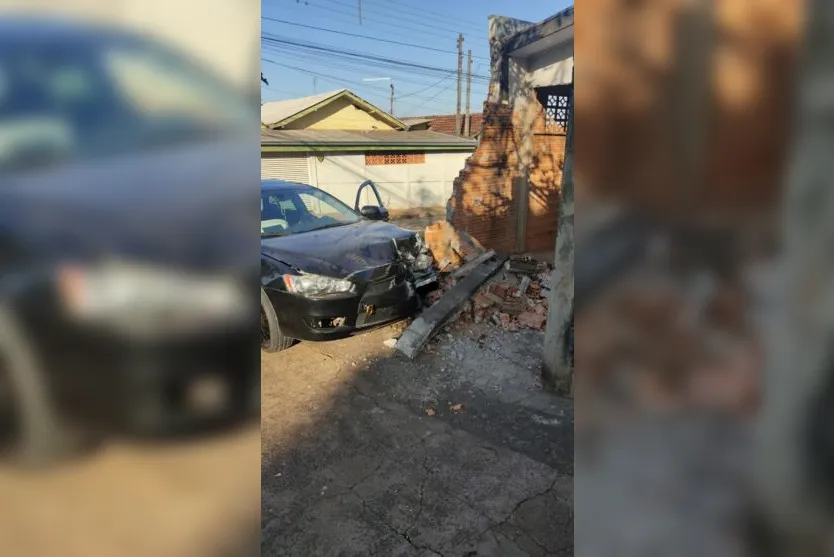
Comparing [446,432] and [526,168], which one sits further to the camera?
[526,168]

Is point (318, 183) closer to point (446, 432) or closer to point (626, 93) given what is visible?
point (446, 432)

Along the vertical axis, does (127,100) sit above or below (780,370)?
above

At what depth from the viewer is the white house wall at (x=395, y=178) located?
60.1ft

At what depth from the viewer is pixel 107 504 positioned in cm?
84

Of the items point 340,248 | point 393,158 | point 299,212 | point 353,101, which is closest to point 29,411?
point 340,248

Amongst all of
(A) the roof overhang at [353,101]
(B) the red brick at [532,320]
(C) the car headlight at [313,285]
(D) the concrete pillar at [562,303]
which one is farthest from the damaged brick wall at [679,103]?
(A) the roof overhang at [353,101]

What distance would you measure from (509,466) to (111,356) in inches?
112

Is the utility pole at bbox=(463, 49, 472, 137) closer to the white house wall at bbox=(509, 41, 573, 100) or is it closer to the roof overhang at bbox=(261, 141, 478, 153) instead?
the roof overhang at bbox=(261, 141, 478, 153)

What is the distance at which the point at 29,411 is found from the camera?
774mm

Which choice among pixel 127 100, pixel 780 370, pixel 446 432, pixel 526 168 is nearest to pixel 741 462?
pixel 780 370

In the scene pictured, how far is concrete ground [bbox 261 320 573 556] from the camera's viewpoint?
8.56 ft

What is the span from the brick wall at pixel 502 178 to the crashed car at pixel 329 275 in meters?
Answer: 3.60

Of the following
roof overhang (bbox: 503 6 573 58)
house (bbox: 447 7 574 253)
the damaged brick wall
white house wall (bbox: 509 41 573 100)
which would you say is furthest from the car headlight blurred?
white house wall (bbox: 509 41 573 100)

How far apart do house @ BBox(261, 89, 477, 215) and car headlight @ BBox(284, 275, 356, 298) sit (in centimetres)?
1319
